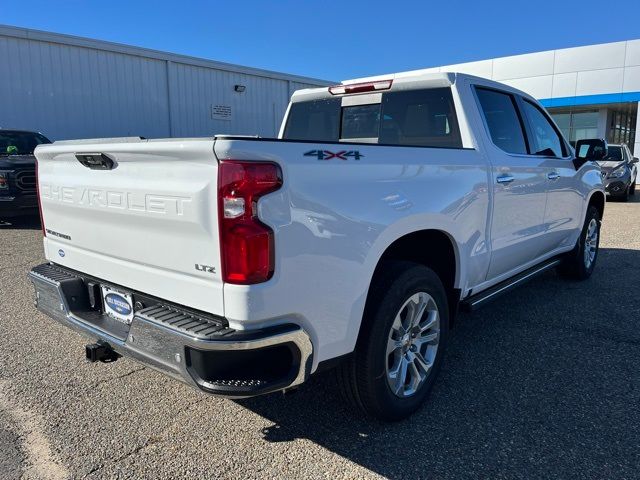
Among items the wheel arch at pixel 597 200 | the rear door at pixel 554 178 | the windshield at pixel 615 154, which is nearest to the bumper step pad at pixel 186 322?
the rear door at pixel 554 178

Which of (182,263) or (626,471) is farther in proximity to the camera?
(626,471)

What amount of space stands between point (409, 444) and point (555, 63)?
24438 millimetres

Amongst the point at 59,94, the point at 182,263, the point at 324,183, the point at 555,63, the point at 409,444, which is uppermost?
the point at 555,63

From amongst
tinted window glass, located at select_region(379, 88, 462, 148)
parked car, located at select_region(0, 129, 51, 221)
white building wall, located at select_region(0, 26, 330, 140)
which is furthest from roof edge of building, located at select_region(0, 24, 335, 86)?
tinted window glass, located at select_region(379, 88, 462, 148)

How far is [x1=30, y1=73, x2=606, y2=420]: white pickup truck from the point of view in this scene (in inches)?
80.1

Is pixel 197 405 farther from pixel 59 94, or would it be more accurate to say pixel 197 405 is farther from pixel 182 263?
pixel 59 94

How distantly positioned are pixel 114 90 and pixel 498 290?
41.5ft

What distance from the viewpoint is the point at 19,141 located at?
33.1ft

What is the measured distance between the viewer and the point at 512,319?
4566 millimetres

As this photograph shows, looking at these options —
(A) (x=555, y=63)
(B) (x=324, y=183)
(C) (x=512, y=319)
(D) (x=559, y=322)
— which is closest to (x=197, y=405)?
(B) (x=324, y=183)

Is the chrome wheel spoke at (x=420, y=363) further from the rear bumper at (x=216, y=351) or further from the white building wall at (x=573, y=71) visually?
the white building wall at (x=573, y=71)

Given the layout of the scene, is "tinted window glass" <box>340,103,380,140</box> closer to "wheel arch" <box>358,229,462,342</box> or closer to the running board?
"wheel arch" <box>358,229,462,342</box>

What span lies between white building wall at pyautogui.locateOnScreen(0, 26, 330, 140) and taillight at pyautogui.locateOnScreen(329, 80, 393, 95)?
10943 millimetres

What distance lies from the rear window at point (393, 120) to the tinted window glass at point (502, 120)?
0.35 meters
